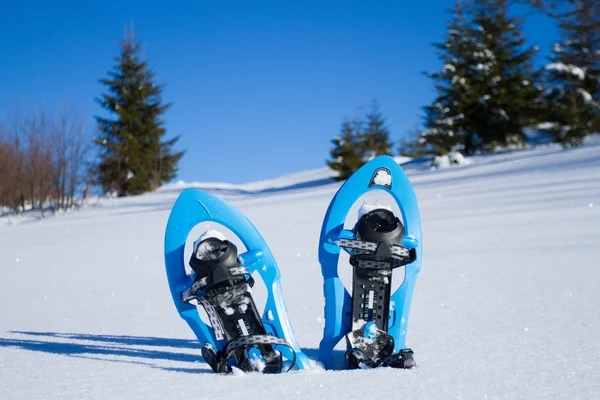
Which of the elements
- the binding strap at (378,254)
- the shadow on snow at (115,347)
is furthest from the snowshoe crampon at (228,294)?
the binding strap at (378,254)

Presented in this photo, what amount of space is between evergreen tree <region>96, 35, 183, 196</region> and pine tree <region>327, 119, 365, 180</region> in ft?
23.3

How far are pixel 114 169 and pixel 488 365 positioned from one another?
1912 cm

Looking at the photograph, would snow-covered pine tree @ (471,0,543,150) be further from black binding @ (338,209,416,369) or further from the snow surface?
black binding @ (338,209,416,369)

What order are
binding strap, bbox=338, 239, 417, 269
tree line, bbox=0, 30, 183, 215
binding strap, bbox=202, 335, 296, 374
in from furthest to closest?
tree line, bbox=0, 30, 183, 215 → binding strap, bbox=338, 239, 417, 269 → binding strap, bbox=202, 335, 296, 374

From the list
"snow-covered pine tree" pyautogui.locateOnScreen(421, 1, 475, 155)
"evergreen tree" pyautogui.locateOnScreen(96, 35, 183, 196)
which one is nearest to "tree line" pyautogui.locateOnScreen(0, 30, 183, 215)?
"evergreen tree" pyautogui.locateOnScreen(96, 35, 183, 196)

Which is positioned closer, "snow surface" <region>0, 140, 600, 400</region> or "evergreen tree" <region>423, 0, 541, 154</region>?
"snow surface" <region>0, 140, 600, 400</region>

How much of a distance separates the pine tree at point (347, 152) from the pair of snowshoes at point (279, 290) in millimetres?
17138

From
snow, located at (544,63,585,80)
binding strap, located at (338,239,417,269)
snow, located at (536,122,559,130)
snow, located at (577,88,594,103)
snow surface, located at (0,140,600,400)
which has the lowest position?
snow surface, located at (0,140,600,400)

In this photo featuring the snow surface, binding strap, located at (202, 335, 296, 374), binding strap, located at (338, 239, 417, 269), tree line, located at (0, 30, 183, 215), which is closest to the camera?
the snow surface

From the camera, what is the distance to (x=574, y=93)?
15.5m

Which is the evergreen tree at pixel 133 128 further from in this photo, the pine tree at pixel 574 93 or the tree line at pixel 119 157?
the pine tree at pixel 574 93

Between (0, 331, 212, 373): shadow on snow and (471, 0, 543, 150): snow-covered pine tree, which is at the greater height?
(471, 0, 543, 150): snow-covered pine tree

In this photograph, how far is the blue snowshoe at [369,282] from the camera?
1.58 meters

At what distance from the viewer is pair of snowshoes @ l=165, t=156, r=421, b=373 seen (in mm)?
1486
